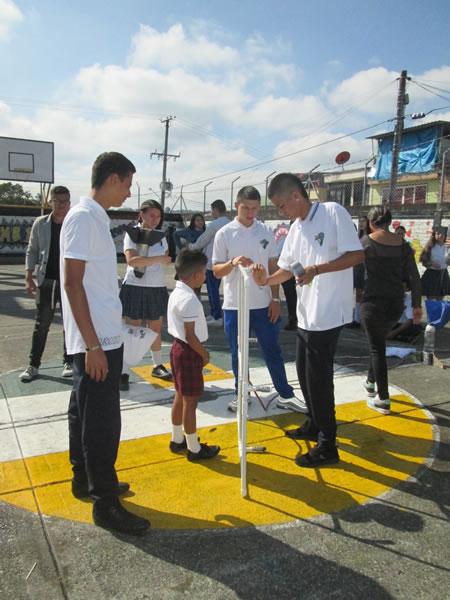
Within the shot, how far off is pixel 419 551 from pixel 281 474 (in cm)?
98

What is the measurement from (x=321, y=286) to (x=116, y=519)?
1.92m

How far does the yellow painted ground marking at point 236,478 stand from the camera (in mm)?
2664

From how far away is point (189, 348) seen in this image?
319 cm

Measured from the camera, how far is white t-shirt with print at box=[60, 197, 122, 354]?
7.42 ft

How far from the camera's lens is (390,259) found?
4094mm

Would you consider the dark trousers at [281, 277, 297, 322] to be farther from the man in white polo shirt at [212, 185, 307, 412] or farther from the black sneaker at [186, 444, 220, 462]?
the black sneaker at [186, 444, 220, 462]

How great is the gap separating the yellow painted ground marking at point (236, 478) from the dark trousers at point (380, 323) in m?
0.49

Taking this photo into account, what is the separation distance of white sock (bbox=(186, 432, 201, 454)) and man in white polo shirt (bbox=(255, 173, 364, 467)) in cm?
71

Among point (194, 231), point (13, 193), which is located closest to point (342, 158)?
point (194, 231)

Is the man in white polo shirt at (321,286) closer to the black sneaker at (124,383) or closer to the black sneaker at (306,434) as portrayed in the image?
the black sneaker at (306,434)

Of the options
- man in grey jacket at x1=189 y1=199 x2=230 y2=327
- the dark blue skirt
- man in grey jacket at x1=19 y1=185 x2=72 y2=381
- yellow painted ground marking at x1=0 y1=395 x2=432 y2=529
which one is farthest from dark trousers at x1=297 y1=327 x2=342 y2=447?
man in grey jacket at x1=189 y1=199 x2=230 y2=327

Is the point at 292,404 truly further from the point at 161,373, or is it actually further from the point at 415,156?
the point at 415,156

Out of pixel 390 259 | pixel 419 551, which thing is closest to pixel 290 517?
pixel 419 551

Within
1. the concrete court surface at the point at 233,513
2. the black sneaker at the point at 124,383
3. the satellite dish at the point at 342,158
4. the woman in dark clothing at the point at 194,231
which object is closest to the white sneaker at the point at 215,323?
the woman in dark clothing at the point at 194,231
